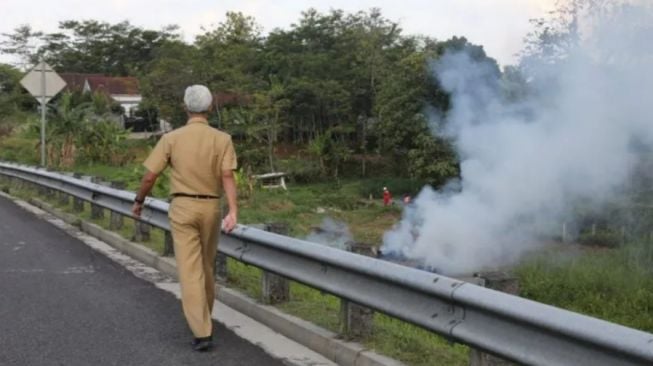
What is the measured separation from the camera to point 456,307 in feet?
15.6

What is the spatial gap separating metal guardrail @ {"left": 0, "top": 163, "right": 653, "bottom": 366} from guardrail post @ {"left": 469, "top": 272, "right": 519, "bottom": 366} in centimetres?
16

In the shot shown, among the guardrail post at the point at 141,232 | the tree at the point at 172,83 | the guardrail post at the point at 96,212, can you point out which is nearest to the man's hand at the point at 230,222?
the guardrail post at the point at 141,232

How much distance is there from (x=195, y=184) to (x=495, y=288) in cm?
241

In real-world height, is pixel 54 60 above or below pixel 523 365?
above

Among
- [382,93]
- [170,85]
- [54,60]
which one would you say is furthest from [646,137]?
[54,60]

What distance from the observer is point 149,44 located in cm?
8550

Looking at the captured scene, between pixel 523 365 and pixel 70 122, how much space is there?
29841mm

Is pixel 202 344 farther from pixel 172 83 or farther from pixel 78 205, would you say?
pixel 172 83

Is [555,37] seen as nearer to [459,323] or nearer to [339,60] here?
[459,323]

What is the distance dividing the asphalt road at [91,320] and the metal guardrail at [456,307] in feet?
2.44

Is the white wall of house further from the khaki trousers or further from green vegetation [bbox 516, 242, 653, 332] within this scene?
the khaki trousers

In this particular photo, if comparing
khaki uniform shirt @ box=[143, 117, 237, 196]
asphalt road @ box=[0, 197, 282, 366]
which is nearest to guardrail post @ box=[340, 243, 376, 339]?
asphalt road @ box=[0, 197, 282, 366]

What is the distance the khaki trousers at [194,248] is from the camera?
5941 millimetres

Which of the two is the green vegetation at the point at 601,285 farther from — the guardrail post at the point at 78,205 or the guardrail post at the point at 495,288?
the guardrail post at the point at 495,288
